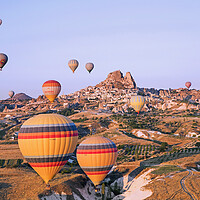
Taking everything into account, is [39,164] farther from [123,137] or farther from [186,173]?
[123,137]

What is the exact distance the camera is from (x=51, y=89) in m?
76.8

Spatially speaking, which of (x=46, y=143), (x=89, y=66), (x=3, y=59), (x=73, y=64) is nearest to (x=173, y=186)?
(x=46, y=143)

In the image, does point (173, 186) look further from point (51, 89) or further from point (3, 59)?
point (3, 59)

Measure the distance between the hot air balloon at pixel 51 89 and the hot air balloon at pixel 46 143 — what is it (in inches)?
1524

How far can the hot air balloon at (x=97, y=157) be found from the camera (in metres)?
44.4

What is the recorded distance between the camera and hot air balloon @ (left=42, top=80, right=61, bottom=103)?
7687cm

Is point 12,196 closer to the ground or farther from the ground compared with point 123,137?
farther from the ground

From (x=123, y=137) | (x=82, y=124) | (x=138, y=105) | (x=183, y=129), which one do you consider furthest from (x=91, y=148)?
(x=82, y=124)

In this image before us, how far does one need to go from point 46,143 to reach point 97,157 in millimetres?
9981

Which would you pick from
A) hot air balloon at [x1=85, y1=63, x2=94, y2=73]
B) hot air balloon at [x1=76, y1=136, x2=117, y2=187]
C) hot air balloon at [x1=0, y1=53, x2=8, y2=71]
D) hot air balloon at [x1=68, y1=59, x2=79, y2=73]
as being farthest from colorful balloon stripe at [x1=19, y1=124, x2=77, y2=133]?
hot air balloon at [x1=85, y1=63, x2=94, y2=73]

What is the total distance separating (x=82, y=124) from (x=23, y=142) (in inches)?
4168

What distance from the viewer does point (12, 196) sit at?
3869 cm

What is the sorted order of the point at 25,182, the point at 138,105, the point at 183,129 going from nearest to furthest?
1. the point at 25,182
2. the point at 138,105
3. the point at 183,129

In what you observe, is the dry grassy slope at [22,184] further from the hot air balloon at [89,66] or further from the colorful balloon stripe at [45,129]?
the hot air balloon at [89,66]
